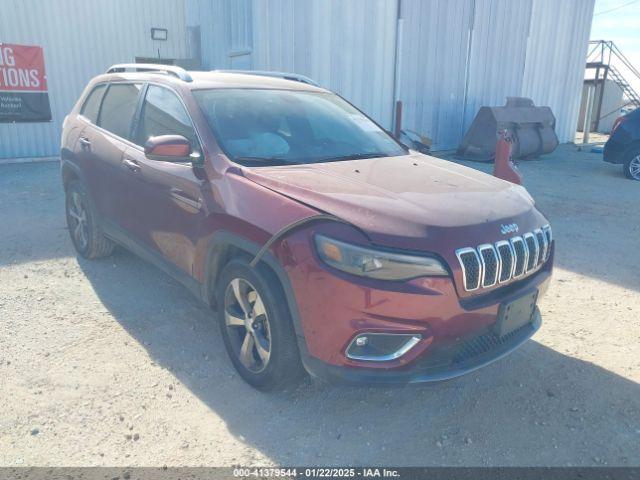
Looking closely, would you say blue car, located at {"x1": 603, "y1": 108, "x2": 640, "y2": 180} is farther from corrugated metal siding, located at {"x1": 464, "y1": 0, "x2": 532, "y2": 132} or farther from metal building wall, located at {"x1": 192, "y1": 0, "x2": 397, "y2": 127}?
metal building wall, located at {"x1": 192, "y1": 0, "x2": 397, "y2": 127}

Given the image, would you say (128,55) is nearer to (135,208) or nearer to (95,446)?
(135,208)

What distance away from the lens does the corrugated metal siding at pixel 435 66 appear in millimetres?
12086

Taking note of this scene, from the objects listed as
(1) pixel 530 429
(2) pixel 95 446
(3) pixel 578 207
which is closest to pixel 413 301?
(1) pixel 530 429

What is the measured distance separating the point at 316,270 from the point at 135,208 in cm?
202

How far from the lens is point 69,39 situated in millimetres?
11102

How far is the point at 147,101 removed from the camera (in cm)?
389

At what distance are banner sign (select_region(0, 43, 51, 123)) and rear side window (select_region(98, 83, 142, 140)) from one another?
7.69 m

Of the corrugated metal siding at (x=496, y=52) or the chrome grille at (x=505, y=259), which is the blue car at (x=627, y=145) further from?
the chrome grille at (x=505, y=259)

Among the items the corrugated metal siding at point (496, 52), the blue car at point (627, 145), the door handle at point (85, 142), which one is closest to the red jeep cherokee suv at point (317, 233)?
the door handle at point (85, 142)

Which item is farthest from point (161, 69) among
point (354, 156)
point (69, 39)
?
point (69, 39)

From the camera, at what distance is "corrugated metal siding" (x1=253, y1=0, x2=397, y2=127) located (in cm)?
1016

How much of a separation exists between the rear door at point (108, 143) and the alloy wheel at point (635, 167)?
32.5 feet

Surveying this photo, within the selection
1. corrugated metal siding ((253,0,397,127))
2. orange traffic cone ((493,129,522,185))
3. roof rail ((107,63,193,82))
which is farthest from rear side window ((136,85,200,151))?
corrugated metal siding ((253,0,397,127))

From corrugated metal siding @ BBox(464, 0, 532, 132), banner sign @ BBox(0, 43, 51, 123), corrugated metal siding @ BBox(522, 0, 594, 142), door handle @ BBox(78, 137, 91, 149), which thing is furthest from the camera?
corrugated metal siding @ BBox(522, 0, 594, 142)
